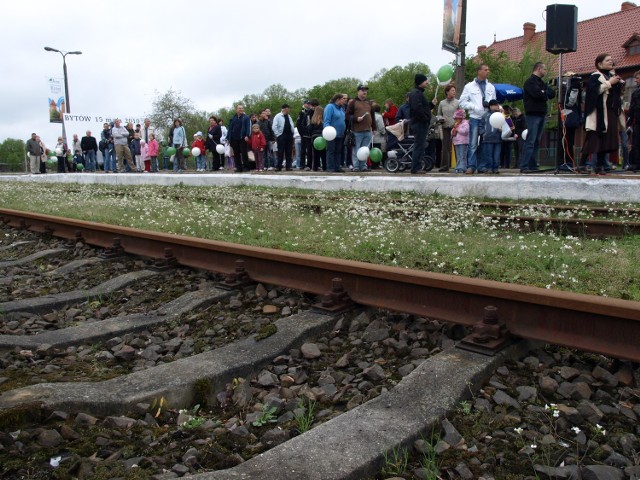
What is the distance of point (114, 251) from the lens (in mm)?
6289

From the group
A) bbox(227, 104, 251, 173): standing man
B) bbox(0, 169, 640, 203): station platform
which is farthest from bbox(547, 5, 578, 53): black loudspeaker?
bbox(227, 104, 251, 173): standing man

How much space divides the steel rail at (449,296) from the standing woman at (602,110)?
312 inches

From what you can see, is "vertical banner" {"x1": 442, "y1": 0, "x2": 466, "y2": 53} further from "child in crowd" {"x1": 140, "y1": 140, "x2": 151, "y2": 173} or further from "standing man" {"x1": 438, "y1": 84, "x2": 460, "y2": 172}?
"child in crowd" {"x1": 140, "y1": 140, "x2": 151, "y2": 173}

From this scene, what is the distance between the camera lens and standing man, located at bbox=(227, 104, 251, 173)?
1736 cm

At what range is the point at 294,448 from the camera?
7.62 ft

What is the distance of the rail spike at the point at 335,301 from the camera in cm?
396

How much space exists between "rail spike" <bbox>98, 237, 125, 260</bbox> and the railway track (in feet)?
3.62

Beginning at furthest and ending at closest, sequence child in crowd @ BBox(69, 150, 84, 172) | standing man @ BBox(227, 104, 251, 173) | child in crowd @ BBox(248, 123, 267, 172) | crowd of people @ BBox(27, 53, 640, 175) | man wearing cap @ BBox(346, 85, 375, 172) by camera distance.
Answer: child in crowd @ BBox(69, 150, 84, 172) < child in crowd @ BBox(248, 123, 267, 172) < standing man @ BBox(227, 104, 251, 173) < man wearing cap @ BBox(346, 85, 375, 172) < crowd of people @ BBox(27, 53, 640, 175)

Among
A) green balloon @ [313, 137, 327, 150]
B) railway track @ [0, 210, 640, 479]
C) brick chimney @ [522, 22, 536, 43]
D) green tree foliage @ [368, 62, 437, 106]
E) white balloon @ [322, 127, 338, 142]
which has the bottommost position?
railway track @ [0, 210, 640, 479]

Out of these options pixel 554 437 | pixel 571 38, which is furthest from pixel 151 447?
pixel 571 38

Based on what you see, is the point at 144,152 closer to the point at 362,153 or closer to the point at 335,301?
the point at 362,153

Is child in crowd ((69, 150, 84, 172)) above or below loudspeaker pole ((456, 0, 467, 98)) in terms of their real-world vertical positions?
below

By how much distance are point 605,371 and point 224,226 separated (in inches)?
194

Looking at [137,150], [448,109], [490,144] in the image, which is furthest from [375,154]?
[137,150]
